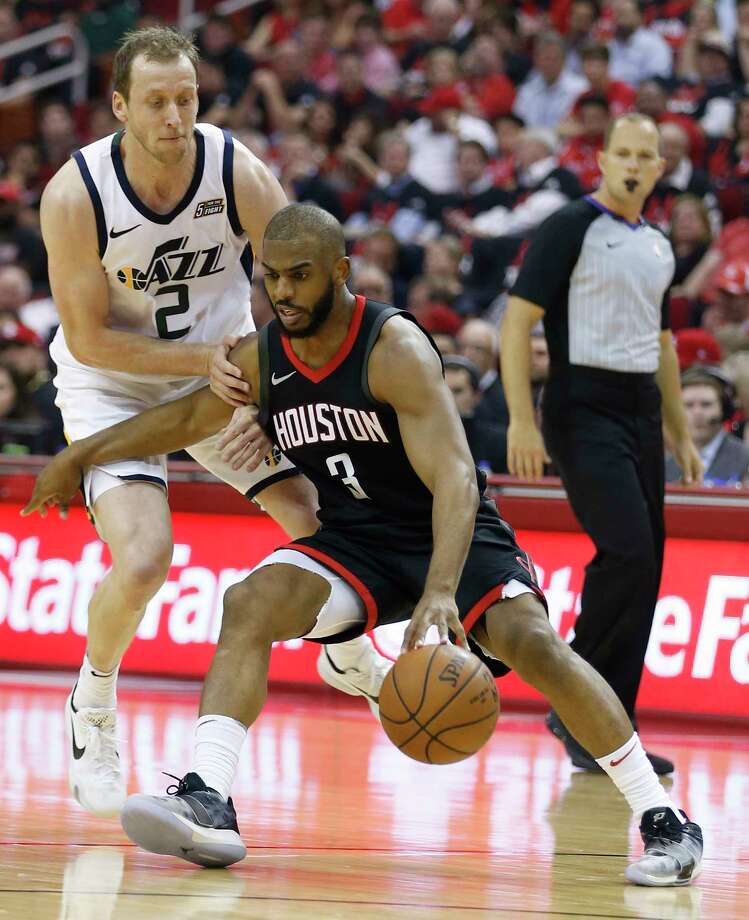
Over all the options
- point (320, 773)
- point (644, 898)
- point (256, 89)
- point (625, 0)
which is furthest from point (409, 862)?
point (256, 89)

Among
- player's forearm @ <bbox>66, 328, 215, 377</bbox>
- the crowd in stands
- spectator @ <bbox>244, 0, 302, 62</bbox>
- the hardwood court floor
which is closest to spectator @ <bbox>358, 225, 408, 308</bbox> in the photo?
the crowd in stands

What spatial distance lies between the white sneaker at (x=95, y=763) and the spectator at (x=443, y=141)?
29.7ft

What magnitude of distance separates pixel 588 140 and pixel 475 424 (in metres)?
4.41

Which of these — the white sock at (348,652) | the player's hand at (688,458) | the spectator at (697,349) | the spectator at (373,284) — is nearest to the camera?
the white sock at (348,652)

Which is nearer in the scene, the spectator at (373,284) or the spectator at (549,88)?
the spectator at (373,284)

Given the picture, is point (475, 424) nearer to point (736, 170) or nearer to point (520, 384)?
point (520, 384)

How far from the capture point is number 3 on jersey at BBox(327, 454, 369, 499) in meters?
4.50

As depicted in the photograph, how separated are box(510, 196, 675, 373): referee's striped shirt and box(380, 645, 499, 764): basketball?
2.50 meters

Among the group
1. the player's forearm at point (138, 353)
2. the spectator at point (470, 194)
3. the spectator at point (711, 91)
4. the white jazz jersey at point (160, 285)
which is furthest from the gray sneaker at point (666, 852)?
the spectator at point (711, 91)

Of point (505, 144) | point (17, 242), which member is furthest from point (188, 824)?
point (17, 242)

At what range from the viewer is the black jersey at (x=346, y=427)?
4.39 meters

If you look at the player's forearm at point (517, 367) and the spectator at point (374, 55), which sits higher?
the spectator at point (374, 55)

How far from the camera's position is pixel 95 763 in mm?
5012

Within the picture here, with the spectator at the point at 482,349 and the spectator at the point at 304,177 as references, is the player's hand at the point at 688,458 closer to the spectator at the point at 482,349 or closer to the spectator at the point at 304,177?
the spectator at the point at 482,349
